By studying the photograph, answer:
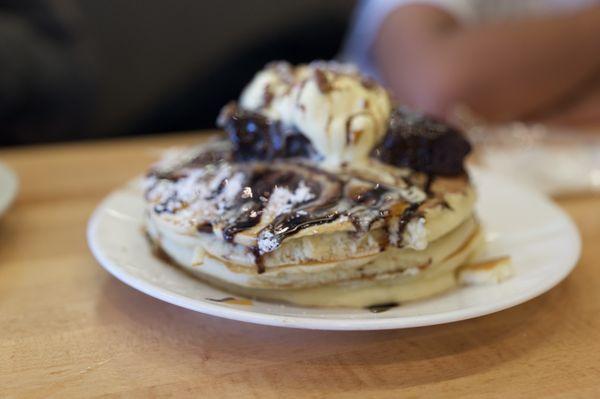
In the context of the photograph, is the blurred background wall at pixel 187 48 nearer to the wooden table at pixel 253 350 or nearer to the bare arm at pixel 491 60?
Result: the bare arm at pixel 491 60

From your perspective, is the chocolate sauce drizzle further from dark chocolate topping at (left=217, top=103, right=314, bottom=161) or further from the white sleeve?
the white sleeve

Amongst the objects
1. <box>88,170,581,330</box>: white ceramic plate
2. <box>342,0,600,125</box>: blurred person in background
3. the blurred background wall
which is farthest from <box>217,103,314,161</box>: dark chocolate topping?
the blurred background wall

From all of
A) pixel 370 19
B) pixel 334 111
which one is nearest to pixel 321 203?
pixel 334 111

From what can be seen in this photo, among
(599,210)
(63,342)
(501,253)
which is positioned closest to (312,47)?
(599,210)

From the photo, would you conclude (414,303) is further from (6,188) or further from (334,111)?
(6,188)

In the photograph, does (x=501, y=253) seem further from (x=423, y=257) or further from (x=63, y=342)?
(x=63, y=342)

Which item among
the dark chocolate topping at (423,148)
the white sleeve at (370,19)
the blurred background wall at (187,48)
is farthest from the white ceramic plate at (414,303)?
the blurred background wall at (187,48)
